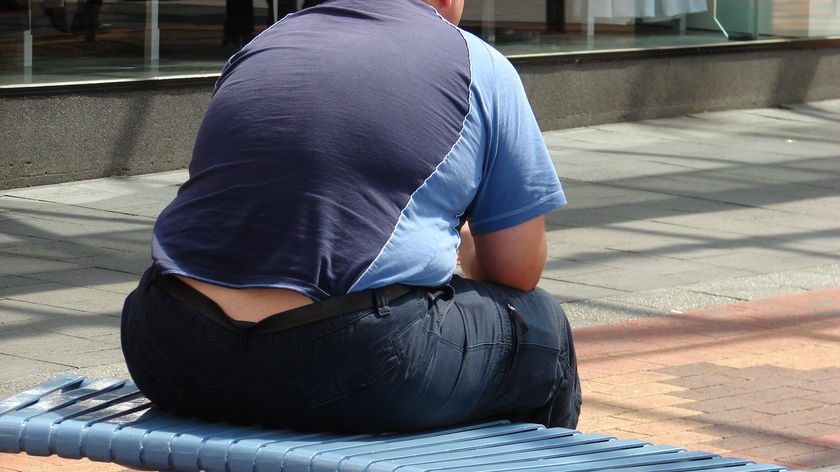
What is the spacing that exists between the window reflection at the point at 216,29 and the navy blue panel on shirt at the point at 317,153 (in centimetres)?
664

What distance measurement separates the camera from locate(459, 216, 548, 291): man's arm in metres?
2.91

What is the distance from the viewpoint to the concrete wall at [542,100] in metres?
8.88

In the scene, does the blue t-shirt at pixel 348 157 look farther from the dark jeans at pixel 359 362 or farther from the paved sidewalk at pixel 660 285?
the paved sidewalk at pixel 660 285

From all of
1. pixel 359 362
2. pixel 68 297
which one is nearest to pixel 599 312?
pixel 68 297

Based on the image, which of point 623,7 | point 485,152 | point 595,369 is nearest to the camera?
point 485,152

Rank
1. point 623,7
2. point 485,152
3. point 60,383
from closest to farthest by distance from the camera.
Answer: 1. point 485,152
2. point 60,383
3. point 623,7

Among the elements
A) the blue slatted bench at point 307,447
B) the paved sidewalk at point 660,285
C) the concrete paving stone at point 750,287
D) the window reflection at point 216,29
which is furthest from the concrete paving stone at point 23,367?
the window reflection at point 216,29

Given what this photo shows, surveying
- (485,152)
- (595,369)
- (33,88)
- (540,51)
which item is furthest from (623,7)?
(485,152)

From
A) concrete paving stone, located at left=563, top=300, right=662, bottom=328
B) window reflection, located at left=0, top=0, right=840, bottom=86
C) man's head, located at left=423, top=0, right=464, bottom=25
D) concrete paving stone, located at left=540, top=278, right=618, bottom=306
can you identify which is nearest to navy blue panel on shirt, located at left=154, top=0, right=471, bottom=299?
man's head, located at left=423, top=0, right=464, bottom=25

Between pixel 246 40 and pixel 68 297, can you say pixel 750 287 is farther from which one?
pixel 246 40

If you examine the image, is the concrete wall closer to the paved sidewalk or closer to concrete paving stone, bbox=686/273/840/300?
the paved sidewalk

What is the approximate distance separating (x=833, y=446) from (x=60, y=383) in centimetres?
243

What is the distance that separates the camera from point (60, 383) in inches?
120

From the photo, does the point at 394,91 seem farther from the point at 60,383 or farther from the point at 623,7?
the point at 623,7
